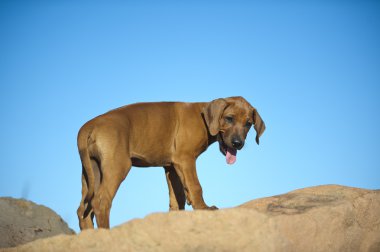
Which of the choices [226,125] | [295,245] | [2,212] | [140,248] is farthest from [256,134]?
[2,212]

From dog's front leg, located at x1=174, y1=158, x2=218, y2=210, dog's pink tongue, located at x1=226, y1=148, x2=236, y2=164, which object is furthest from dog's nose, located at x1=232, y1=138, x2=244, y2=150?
dog's front leg, located at x1=174, y1=158, x2=218, y2=210

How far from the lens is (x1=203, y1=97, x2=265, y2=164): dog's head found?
10180 millimetres

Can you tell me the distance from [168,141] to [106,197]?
6.94ft

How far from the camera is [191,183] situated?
974 cm

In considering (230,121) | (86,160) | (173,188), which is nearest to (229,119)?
(230,121)

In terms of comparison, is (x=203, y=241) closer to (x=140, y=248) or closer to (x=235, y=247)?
(x=235, y=247)

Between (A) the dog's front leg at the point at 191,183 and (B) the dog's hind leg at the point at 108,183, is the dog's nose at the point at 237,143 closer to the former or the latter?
(A) the dog's front leg at the point at 191,183

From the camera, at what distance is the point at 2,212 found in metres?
12.3

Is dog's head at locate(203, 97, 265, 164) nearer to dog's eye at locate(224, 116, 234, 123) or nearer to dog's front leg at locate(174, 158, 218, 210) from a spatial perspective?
dog's eye at locate(224, 116, 234, 123)

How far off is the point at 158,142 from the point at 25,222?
15.3 feet

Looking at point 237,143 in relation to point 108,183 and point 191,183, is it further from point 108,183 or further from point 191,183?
point 108,183

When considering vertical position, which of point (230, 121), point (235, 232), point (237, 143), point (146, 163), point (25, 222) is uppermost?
point (230, 121)

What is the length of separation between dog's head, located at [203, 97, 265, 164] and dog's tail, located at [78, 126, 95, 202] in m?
2.61

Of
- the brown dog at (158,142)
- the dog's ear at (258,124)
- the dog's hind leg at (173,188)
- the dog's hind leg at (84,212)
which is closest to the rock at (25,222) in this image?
the dog's hind leg at (84,212)
